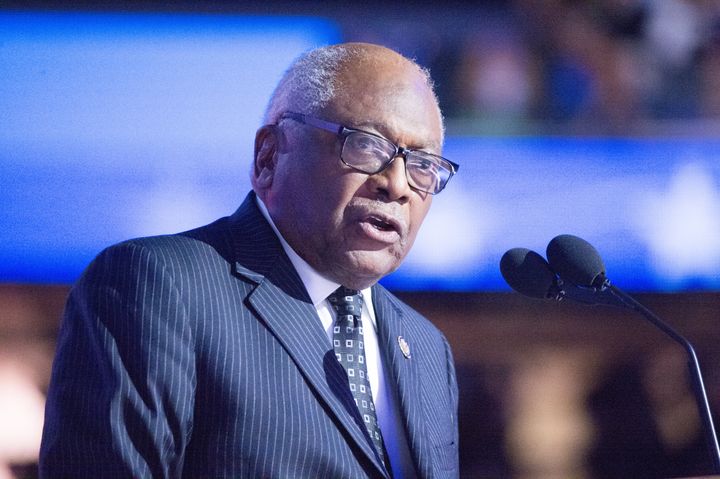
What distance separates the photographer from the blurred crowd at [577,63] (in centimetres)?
311

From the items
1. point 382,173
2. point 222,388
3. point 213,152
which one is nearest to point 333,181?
point 382,173

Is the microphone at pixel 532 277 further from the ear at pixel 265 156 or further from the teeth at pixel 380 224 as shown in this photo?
the ear at pixel 265 156

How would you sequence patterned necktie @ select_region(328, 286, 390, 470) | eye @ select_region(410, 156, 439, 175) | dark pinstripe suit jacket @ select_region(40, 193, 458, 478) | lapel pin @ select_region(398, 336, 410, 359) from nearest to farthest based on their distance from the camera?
dark pinstripe suit jacket @ select_region(40, 193, 458, 478) < patterned necktie @ select_region(328, 286, 390, 470) < eye @ select_region(410, 156, 439, 175) < lapel pin @ select_region(398, 336, 410, 359)

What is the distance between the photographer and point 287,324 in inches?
64.1

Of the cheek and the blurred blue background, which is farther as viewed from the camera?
the blurred blue background

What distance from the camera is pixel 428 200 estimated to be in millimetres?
1864

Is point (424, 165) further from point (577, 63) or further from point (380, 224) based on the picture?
point (577, 63)

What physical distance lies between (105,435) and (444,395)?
3.15 feet

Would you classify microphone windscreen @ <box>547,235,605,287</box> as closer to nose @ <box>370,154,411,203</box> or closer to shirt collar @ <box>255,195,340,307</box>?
nose @ <box>370,154,411,203</box>

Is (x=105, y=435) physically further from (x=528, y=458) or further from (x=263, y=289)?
(x=528, y=458)

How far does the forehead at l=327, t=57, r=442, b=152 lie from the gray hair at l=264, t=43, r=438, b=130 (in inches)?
1.0

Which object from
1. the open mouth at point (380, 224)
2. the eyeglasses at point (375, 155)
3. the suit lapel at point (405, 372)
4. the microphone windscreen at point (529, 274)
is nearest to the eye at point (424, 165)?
the eyeglasses at point (375, 155)

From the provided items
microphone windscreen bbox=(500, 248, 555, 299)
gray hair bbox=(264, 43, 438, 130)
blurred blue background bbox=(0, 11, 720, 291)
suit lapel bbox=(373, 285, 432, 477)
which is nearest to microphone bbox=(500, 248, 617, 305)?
microphone windscreen bbox=(500, 248, 555, 299)

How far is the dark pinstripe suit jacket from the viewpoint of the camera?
139 cm
